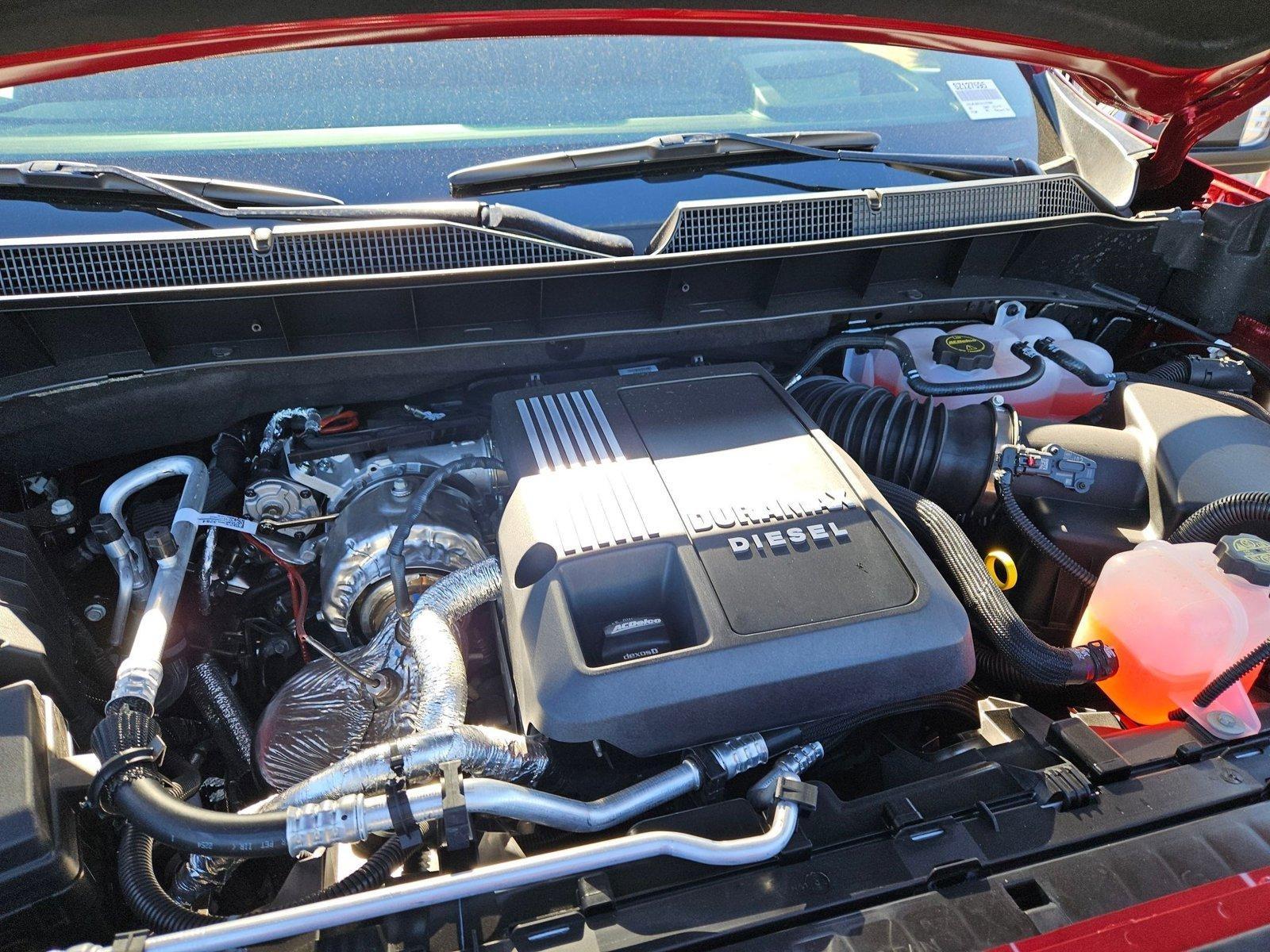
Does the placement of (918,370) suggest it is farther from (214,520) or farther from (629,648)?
(214,520)

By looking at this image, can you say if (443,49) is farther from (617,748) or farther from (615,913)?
(615,913)

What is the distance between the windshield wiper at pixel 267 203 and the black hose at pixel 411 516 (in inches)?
15.1

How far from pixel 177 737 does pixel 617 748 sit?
2.53 ft

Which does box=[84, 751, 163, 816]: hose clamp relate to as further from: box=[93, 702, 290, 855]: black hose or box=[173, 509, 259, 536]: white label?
box=[173, 509, 259, 536]: white label

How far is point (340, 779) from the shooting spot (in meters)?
1.04

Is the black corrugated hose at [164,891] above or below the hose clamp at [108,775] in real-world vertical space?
below

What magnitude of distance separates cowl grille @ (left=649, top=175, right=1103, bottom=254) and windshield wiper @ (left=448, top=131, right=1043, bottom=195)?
0.36 feet

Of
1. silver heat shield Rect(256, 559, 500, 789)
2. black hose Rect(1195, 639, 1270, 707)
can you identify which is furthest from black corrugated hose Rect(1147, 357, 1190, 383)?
silver heat shield Rect(256, 559, 500, 789)

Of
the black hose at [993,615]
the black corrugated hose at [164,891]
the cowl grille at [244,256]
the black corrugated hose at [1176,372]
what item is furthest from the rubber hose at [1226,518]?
the black corrugated hose at [164,891]

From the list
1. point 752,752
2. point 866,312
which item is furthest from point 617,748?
point 866,312

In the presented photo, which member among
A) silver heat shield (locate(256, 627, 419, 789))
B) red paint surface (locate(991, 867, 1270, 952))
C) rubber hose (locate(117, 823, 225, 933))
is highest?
red paint surface (locate(991, 867, 1270, 952))

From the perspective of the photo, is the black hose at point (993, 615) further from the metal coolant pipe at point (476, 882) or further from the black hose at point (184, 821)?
the black hose at point (184, 821)

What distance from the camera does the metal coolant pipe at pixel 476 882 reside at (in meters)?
0.83

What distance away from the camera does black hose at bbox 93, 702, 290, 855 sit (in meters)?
0.93
